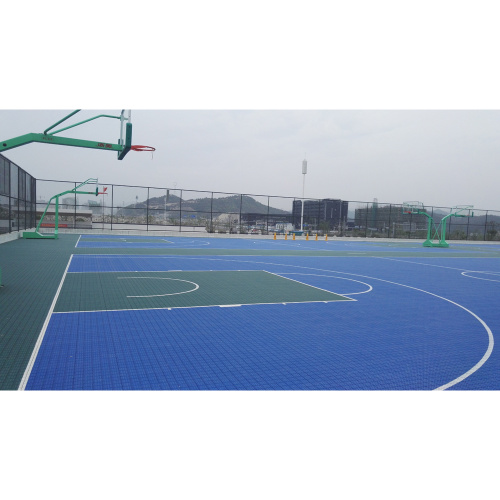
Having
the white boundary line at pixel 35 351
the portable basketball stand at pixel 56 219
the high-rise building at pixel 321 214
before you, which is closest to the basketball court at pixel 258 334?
the white boundary line at pixel 35 351

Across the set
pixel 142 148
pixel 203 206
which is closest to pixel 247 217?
pixel 203 206

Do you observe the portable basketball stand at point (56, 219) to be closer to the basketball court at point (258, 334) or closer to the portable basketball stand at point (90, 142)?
the basketball court at point (258, 334)

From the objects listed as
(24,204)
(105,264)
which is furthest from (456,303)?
(24,204)

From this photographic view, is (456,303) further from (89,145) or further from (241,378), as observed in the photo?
(89,145)

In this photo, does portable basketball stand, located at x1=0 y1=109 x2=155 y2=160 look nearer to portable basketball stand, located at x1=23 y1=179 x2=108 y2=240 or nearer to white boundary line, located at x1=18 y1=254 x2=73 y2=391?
white boundary line, located at x1=18 y1=254 x2=73 y2=391

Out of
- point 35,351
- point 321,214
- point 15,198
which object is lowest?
point 35,351

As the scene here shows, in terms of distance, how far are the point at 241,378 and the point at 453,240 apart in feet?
119

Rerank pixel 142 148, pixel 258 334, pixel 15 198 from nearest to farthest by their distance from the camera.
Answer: pixel 258 334 → pixel 142 148 → pixel 15 198

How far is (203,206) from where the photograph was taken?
2936 centimetres

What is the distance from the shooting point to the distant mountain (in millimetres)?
27281

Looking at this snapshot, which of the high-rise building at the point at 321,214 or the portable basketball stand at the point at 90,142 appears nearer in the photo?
the portable basketball stand at the point at 90,142

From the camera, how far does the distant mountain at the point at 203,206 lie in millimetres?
27281

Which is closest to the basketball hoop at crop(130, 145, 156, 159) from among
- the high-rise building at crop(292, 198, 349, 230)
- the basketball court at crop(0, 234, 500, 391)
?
the basketball court at crop(0, 234, 500, 391)

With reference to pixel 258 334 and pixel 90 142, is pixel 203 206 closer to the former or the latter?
pixel 90 142
